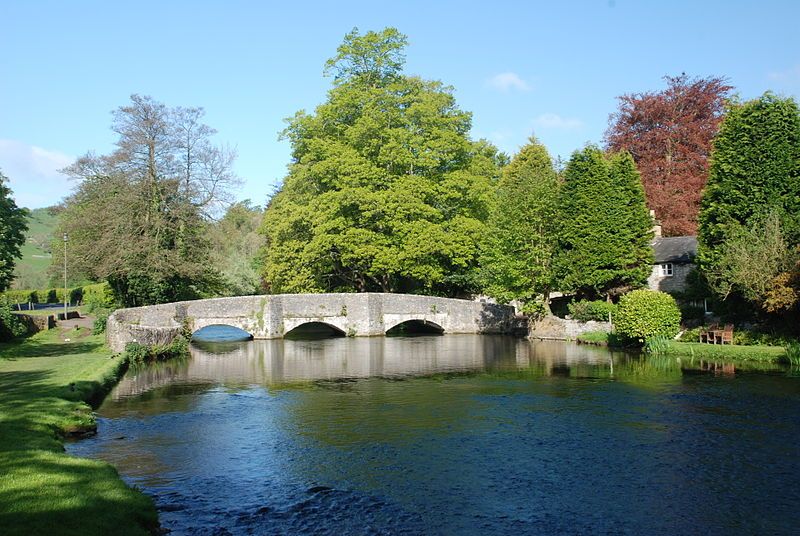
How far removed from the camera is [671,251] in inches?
1625

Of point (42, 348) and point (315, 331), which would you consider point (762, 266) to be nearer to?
point (42, 348)

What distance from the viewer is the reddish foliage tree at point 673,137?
47.6 meters

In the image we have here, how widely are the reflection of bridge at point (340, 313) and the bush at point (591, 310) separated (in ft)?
20.7

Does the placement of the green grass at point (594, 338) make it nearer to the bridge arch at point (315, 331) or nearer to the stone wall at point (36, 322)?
the bridge arch at point (315, 331)

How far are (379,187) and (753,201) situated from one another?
22486mm

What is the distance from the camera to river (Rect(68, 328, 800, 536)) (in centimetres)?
1094

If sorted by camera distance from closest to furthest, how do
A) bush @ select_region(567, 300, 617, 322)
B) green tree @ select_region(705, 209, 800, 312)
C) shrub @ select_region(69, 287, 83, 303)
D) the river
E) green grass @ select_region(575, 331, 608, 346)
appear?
1. the river
2. green tree @ select_region(705, 209, 800, 312)
3. green grass @ select_region(575, 331, 608, 346)
4. bush @ select_region(567, 300, 617, 322)
5. shrub @ select_region(69, 287, 83, 303)

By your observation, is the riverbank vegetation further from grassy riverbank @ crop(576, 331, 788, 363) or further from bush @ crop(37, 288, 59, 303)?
Result: bush @ crop(37, 288, 59, 303)

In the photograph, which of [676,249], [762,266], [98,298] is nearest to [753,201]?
[762,266]

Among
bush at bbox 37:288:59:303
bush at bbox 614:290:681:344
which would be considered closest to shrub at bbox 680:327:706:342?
bush at bbox 614:290:681:344

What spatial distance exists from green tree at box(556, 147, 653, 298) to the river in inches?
434

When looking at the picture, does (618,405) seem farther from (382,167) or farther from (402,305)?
(382,167)

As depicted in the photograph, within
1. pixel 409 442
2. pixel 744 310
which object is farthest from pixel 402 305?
pixel 409 442

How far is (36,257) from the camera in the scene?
125562 millimetres
